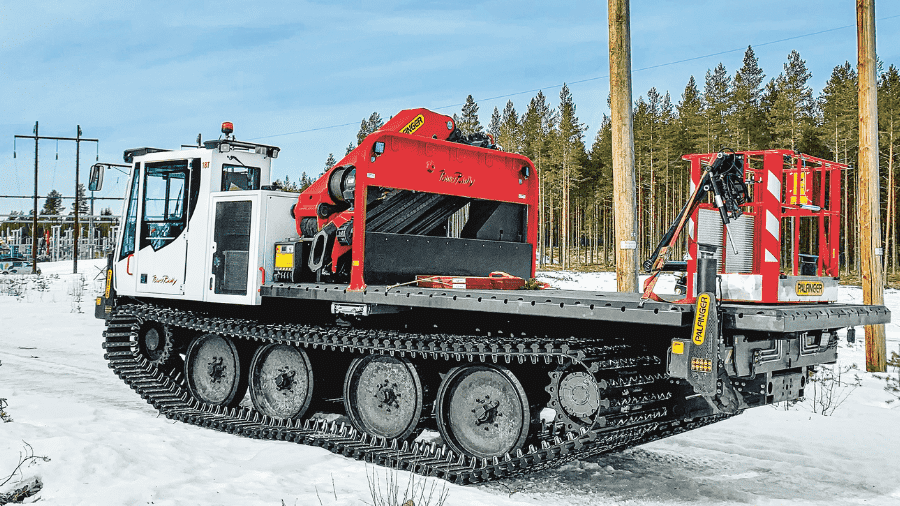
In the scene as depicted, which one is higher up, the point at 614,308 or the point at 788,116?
the point at 788,116

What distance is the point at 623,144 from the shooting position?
8445mm

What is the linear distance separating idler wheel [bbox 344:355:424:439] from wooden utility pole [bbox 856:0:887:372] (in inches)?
272

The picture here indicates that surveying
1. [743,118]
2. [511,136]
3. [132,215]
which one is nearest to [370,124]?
[511,136]

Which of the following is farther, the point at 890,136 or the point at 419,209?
the point at 890,136

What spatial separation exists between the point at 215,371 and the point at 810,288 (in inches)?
236

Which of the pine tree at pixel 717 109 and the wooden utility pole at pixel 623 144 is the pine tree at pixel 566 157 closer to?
the pine tree at pixel 717 109

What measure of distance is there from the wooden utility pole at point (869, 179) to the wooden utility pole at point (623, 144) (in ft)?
12.7

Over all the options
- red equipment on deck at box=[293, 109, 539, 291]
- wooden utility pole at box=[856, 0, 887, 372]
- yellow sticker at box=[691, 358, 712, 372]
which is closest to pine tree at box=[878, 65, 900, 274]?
wooden utility pole at box=[856, 0, 887, 372]

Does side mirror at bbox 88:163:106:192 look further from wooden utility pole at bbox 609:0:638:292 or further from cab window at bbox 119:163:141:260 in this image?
wooden utility pole at bbox 609:0:638:292

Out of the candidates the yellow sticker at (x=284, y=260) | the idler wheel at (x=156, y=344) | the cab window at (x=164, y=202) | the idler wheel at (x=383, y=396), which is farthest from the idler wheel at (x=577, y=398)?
the idler wheel at (x=156, y=344)

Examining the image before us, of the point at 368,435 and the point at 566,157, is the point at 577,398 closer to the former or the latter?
the point at 368,435

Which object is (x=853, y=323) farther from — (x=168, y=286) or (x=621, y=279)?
(x=168, y=286)

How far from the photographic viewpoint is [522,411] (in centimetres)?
568

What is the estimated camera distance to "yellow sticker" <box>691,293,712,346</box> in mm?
4625
